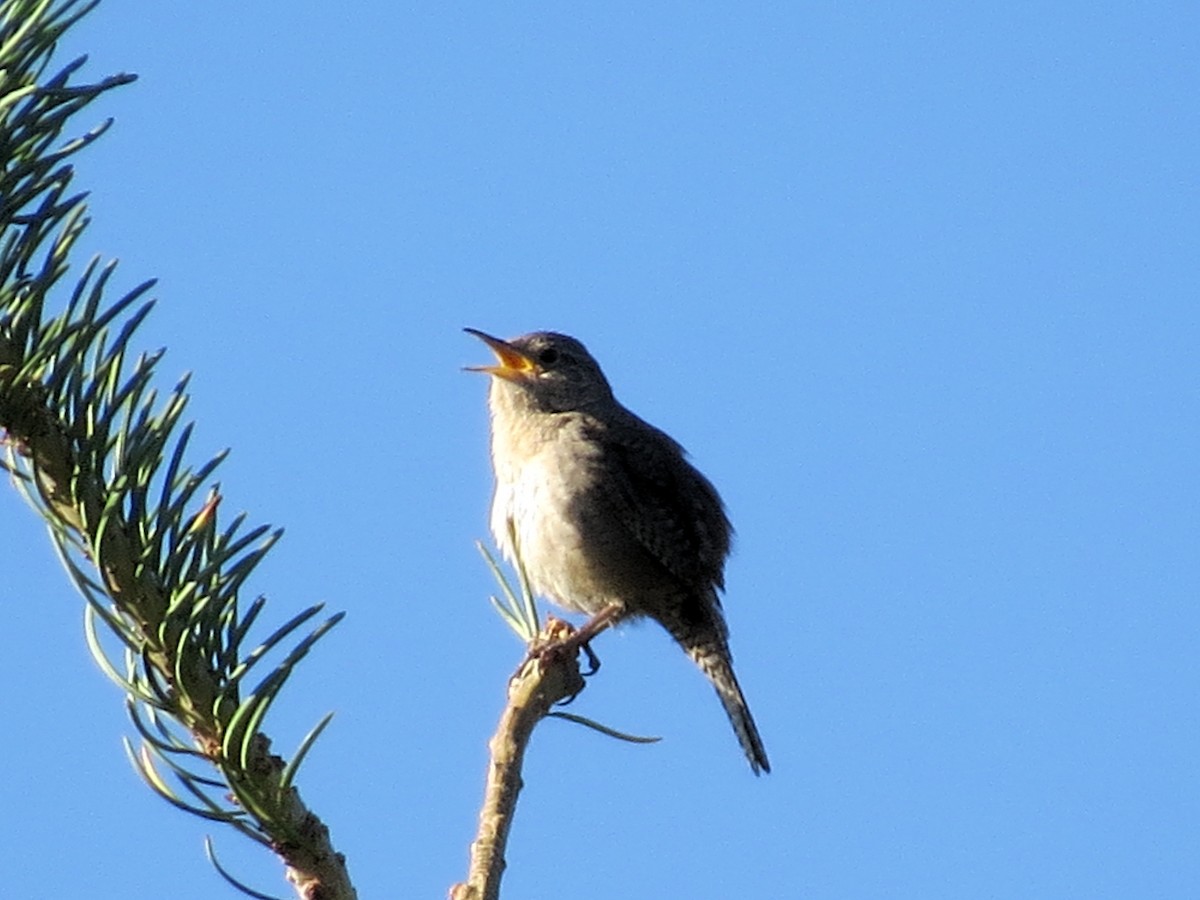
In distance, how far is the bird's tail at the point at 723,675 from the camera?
5.27 m

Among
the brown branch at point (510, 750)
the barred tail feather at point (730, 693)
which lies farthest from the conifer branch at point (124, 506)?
the barred tail feather at point (730, 693)

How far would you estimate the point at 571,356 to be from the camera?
6.73 m

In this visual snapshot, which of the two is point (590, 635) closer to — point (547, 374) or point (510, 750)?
point (510, 750)

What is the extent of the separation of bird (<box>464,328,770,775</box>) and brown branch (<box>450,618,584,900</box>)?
3.34 m

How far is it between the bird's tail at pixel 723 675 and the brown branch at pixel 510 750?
3.17m

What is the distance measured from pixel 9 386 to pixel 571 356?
5.09 meters

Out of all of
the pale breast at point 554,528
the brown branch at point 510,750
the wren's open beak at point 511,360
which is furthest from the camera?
the wren's open beak at point 511,360

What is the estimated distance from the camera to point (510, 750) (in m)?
1.77

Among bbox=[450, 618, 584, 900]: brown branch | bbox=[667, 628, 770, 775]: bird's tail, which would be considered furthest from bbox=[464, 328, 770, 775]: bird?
bbox=[450, 618, 584, 900]: brown branch

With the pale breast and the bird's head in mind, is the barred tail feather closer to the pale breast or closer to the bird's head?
the pale breast

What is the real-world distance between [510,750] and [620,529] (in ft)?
12.9

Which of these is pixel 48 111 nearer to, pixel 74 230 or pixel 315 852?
pixel 74 230

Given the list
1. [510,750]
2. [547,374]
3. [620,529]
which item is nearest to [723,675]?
[620,529]

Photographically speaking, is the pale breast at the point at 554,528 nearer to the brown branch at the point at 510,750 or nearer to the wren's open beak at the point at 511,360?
the wren's open beak at the point at 511,360
